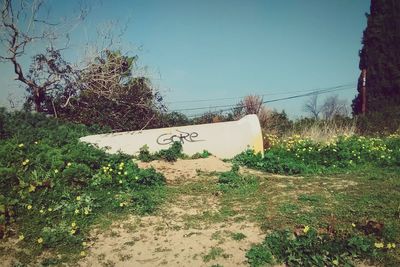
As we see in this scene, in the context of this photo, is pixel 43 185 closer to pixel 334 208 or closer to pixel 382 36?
pixel 334 208

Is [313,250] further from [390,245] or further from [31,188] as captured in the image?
[31,188]

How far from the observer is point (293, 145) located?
36.6 ft

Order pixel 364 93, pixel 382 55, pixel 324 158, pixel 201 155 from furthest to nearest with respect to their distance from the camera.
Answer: pixel 364 93 → pixel 382 55 → pixel 201 155 → pixel 324 158

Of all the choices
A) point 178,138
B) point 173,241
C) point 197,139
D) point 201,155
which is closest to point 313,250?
point 173,241

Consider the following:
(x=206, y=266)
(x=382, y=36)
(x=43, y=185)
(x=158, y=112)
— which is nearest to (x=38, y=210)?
(x=43, y=185)

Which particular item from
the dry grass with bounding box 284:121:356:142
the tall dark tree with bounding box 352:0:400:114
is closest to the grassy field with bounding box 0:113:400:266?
the dry grass with bounding box 284:121:356:142

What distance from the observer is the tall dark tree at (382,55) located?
66.8 ft

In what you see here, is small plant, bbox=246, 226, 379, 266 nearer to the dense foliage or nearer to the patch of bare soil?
the patch of bare soil

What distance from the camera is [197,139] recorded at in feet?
32.5

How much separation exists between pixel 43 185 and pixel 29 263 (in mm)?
1864

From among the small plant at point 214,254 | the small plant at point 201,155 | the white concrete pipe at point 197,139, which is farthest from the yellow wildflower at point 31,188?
the small plant at point 201,155

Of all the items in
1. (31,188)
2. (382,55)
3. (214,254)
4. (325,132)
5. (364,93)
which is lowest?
(214,254)

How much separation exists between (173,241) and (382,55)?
68.9ft

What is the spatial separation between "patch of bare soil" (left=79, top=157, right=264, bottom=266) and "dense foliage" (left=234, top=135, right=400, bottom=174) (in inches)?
127
